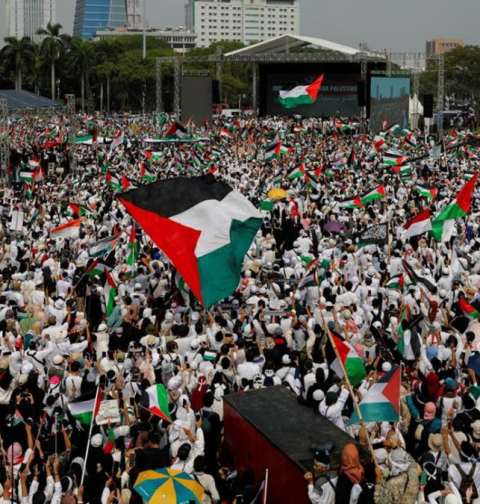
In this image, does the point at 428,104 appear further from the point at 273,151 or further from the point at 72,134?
the point at 72,134

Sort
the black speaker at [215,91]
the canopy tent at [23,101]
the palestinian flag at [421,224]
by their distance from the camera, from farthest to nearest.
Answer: the black speaker at [215,91] → the canopy tent at [23,101] → the palestinian flag at [421,224]

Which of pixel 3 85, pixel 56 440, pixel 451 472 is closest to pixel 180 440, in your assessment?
pixel 56 440

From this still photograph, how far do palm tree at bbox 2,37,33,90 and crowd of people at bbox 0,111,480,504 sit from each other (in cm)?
4554

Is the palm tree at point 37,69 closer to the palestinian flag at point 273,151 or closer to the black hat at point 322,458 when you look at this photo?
the palestinian flag at point 273,151

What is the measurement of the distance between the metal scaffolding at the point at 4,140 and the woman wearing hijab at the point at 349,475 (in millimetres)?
20137

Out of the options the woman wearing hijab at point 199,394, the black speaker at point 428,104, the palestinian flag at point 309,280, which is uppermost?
the black speaker at point 428,104

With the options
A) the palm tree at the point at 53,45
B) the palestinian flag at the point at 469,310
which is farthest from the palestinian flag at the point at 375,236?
the palm tree at the point at 53,45

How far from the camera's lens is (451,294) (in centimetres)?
1138

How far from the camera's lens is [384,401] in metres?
6.91

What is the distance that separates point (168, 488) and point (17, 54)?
58173 mm

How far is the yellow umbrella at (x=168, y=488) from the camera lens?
5682mm

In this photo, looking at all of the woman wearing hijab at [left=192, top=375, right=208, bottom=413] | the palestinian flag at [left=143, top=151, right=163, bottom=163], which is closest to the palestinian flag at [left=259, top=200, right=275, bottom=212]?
the palestinian flag at [left=143, top=151, right=163, bottom=163]

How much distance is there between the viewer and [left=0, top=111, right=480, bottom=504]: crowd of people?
21.6 feet

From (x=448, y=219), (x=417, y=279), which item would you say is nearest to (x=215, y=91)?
(x=448, y=219)
